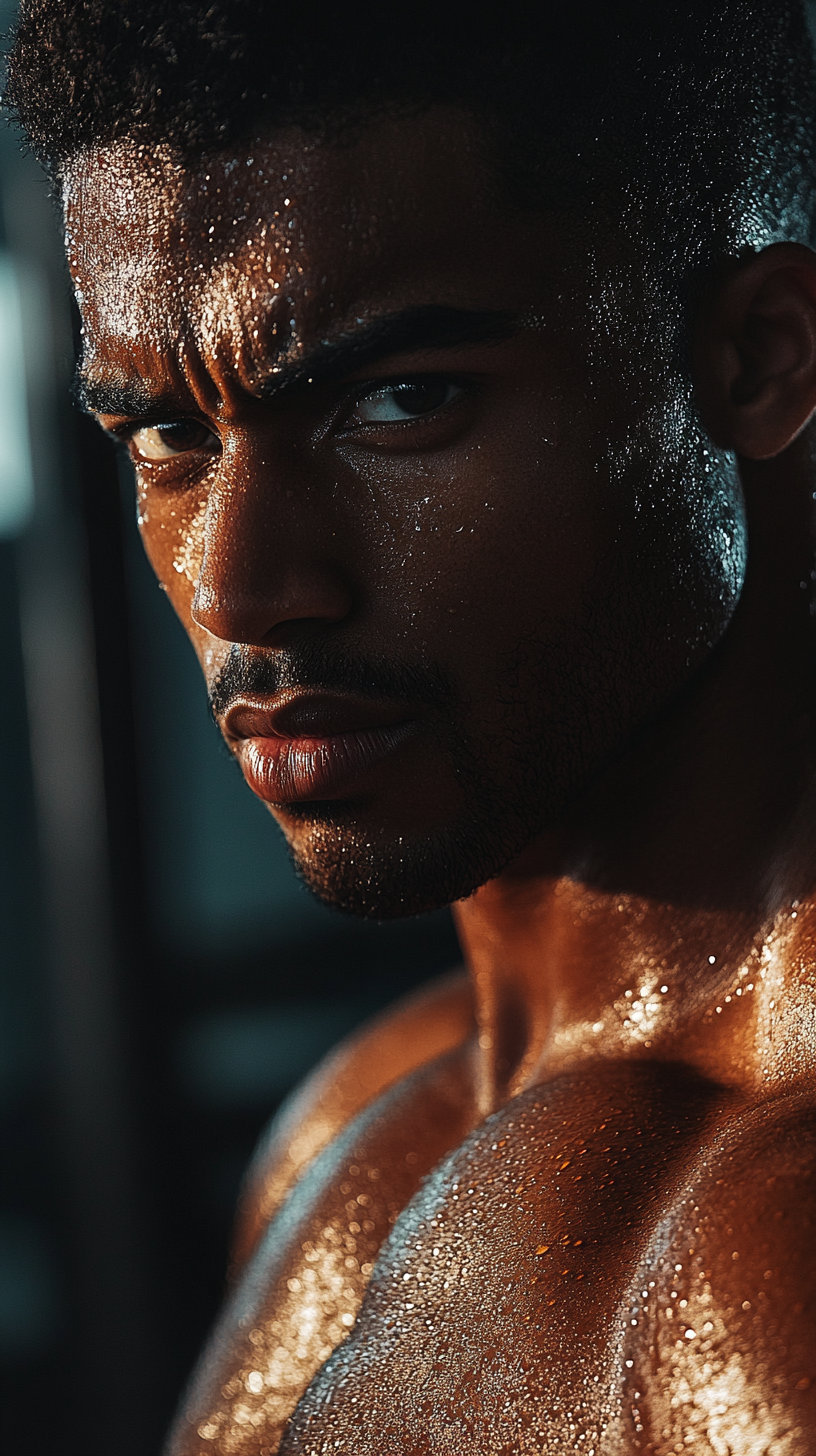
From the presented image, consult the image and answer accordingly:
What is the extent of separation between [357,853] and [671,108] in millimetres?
436

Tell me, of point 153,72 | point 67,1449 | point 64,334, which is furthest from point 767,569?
point 67,1449

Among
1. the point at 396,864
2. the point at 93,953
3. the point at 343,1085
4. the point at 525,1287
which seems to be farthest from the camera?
the point at 93,953

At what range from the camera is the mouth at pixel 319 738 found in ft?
2.51

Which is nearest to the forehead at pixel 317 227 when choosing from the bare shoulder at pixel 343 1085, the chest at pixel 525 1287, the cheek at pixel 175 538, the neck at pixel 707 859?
the cheek at pixel 175 538

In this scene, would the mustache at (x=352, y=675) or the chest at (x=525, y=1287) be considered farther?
the mustache at (x=352, y=675)

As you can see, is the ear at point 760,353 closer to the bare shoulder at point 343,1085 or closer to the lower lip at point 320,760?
the lower lip at point 320,760

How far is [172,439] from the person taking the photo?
0.84 m

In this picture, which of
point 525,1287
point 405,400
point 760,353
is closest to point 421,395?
point 405,400

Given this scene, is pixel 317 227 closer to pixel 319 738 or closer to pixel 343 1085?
pixel 319 738

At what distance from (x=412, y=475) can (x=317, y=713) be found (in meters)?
0.13

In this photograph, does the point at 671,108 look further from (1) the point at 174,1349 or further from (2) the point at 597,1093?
(1) the point at 174,1349

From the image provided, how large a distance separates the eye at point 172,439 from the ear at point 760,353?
0.90 ft

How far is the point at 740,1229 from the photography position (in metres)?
0.60

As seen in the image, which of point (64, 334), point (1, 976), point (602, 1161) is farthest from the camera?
point (1, 976)
